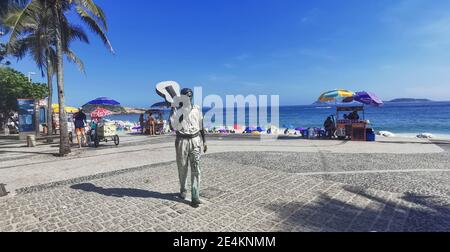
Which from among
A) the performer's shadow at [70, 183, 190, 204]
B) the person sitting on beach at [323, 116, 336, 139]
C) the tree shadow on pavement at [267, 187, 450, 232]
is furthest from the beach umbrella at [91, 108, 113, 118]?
the tree shadow on pavement at [267, 187, 450, 232]

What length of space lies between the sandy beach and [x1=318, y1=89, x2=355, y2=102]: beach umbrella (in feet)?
24.4

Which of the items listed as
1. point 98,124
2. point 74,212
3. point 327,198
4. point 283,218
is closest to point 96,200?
point 74,212

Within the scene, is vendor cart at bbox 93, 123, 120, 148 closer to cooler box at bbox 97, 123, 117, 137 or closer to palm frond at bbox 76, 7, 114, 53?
cooler box at bbox 97, 123, 117, 137

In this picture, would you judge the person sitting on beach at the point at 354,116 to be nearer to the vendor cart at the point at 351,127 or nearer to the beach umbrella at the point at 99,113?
the vendor cart at the point at 351,127

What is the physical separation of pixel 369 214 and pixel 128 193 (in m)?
4.42

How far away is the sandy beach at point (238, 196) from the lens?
3965 millimetres

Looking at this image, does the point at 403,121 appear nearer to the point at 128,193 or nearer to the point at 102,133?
the point at 102,133

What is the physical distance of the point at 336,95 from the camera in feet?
52.9

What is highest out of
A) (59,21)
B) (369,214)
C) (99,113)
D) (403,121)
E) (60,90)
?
(59,21)

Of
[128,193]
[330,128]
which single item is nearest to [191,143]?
[128,193]

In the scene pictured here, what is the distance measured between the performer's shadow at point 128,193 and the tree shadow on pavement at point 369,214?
1.88 metres

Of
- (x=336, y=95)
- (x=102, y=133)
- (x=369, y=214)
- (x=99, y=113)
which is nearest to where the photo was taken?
(x=369, y=214)

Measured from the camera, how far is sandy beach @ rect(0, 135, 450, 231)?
13.0 ft
